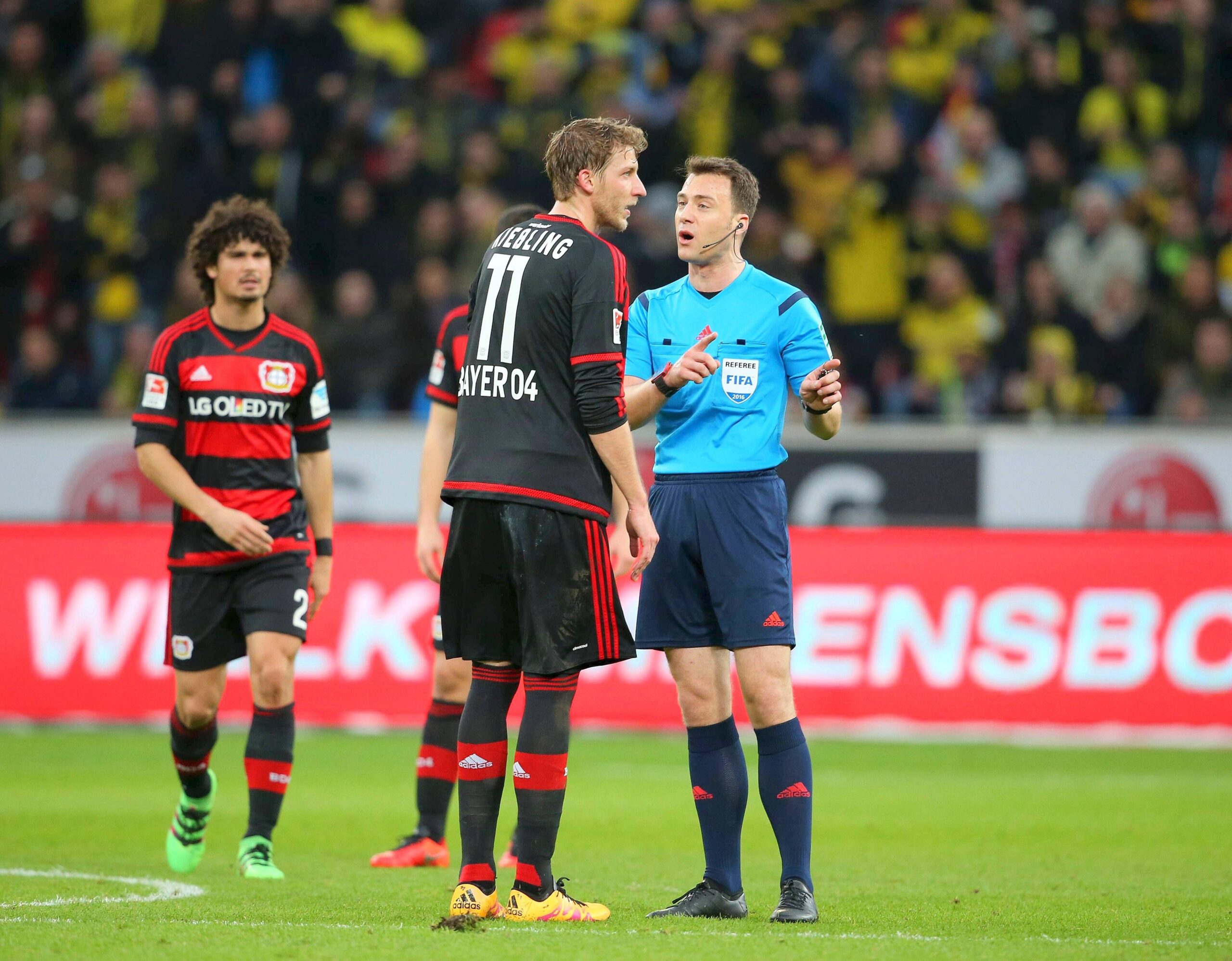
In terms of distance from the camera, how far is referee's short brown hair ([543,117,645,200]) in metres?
5.44

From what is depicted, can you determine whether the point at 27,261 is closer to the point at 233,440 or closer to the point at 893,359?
the point at 893,359

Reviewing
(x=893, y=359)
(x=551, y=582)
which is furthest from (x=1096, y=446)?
(x=551, y=582)

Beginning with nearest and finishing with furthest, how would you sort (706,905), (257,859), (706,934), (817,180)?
(706,934)
(706,905)
(257,859)
(817,180)

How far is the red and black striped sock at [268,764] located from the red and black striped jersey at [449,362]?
1.46 meters

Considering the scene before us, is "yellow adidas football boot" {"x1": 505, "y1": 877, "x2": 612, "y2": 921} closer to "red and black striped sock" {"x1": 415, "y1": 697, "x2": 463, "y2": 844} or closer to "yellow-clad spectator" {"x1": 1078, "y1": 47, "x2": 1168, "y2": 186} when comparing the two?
"red and black striped sock" {"x1": 415, "y1": 697, "x2": 463, "y2": 844}

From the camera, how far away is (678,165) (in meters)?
14.0

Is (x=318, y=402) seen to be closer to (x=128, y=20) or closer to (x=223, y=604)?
(x=223, y=604)

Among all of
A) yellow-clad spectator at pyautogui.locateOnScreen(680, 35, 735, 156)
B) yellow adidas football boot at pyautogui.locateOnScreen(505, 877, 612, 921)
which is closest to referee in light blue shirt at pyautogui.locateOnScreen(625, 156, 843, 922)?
yellow adidas football boot at pyautogui.locateOnScreen(505, 877, 612, 921)

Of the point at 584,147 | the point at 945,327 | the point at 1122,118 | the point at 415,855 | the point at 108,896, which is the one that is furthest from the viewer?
the point at 1122,118

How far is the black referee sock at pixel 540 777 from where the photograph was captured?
5.30 meters

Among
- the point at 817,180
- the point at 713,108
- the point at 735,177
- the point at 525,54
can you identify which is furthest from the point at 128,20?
the point at 735,177

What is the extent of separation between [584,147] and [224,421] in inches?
92.7

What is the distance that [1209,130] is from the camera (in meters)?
16.1

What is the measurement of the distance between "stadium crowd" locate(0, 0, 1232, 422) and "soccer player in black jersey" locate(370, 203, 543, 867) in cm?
717
